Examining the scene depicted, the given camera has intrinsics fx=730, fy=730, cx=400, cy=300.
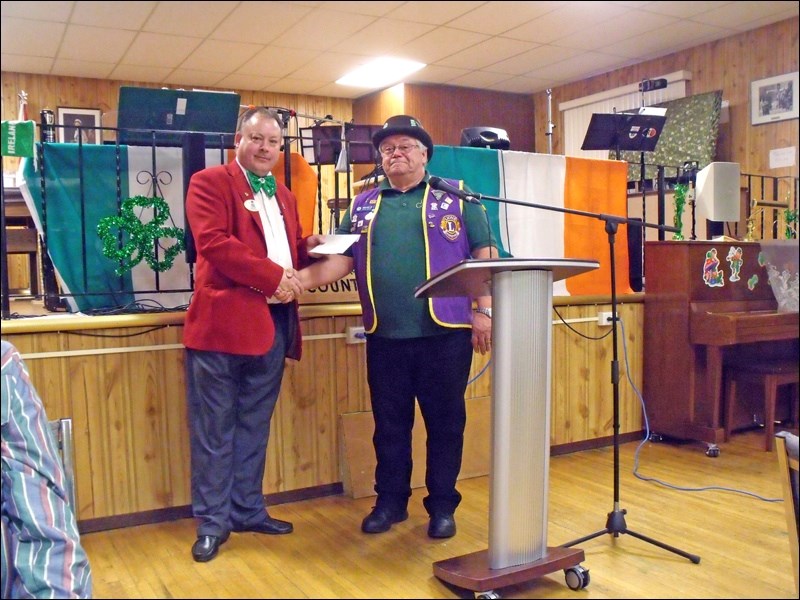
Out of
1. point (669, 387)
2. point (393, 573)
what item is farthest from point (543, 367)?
point (669, 387)

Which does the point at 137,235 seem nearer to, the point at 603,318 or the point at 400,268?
the point at 400,268

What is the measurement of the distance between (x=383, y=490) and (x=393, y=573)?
17.1 inches

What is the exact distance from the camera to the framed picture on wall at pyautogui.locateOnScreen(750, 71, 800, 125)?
70.7 inches

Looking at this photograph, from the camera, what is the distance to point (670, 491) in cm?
297

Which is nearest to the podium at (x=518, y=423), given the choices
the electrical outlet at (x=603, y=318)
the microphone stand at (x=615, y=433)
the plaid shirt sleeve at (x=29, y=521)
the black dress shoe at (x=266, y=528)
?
the microphone stand at (x=615, y=433)

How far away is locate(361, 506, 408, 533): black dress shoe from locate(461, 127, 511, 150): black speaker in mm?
1412

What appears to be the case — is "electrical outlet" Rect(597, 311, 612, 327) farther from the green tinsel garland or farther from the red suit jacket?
the red suit jacket

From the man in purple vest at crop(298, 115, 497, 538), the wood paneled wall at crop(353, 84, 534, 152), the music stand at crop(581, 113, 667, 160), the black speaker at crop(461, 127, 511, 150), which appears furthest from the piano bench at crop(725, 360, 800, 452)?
the wood paneled wall at crop(353, 84, 534, 152)

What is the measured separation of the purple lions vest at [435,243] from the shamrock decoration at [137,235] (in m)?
0.73

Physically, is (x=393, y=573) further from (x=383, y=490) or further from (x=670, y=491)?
(x=670, y=491)

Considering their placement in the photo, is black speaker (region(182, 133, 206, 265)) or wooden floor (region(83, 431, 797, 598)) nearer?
wooden floor (region(83, 431, 797, 598))

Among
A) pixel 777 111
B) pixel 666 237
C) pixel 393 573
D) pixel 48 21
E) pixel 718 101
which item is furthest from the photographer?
pixel 666 237

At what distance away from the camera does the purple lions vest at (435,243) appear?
2434 millimetres

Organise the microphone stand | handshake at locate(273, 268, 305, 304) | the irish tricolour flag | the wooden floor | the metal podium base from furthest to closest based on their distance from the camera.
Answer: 1. the irish tricolour flag
2. handshake at locate(273, 268, 305, 304)
3. the microphone stand
4. the wooden floor
5. the metal podium base
